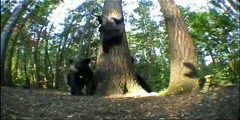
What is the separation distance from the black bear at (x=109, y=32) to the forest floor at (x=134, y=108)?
263cm

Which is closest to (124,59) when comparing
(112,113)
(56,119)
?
(112,113)

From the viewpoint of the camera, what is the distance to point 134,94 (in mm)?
9547

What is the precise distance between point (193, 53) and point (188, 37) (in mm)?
447

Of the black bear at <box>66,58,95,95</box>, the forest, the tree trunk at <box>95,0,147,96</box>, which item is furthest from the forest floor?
the black bear at <box>66,58,95,95</box>

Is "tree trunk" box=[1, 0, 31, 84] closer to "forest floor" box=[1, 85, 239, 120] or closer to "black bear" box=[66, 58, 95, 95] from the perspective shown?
"forest floor" box=[1, 85, 239, 120]

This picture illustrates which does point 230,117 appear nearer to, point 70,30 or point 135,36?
point 70,30

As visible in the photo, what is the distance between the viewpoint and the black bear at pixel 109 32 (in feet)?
32.7

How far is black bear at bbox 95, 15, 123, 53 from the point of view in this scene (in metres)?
9.97

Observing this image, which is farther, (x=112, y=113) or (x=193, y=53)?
(x=193, y=53)

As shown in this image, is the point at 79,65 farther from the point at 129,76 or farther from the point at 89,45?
the point at 89,45

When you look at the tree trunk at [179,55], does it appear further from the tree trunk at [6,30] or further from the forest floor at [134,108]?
the tree trunk at [6,30]

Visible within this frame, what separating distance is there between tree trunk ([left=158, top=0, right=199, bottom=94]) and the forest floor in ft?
2.59

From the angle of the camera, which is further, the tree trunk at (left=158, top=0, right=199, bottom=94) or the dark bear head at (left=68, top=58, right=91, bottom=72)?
the dark bear head at (left=68, top=58, right=91, bottom=72)

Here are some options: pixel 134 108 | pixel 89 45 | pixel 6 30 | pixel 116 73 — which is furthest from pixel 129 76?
pixel 89 45
